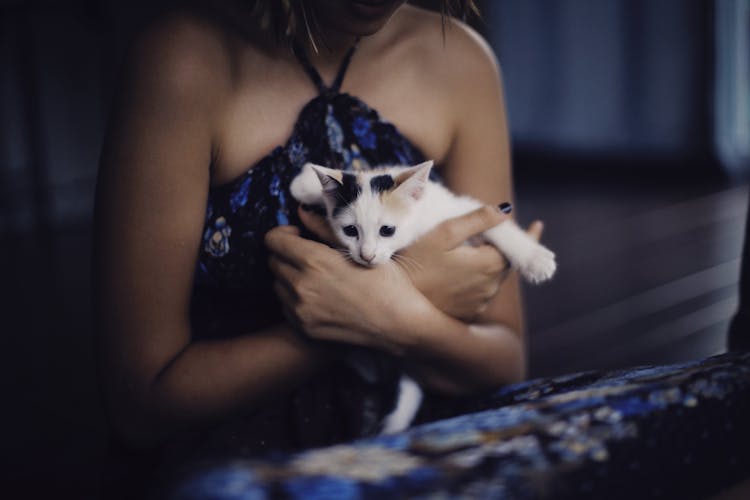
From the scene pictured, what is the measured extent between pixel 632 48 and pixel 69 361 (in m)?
4.09

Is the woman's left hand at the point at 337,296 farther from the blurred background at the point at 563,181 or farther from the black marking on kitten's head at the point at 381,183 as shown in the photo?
the blurred background at the point at 563,181

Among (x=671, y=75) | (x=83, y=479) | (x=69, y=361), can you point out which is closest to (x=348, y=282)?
(x=83, y=479)

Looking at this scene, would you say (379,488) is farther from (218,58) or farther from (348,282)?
(218,58)

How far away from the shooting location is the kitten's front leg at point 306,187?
873mm

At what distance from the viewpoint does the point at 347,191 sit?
0.87 m

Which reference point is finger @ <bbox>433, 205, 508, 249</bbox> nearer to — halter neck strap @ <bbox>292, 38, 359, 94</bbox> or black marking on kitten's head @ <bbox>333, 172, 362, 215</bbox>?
black marking on kitten's head @ <bbox>333, 172, 362, 215</bbox>

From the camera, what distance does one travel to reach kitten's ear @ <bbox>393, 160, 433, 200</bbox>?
32.0 inches

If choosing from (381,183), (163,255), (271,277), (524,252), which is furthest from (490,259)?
(163,255)

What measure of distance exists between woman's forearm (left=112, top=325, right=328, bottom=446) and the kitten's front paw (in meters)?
0.28

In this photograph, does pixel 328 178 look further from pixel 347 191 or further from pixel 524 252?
pixel 524 252

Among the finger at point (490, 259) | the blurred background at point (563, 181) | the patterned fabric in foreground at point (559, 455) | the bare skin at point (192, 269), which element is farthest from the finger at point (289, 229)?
the blurred background at point (563, 181)

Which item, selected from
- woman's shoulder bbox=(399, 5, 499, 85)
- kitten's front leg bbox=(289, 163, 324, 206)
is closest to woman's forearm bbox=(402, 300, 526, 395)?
kitten's front leg bbox=(289, 163, 324, 206)

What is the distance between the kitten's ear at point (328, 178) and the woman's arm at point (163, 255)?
13cm

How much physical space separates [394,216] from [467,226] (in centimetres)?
10
